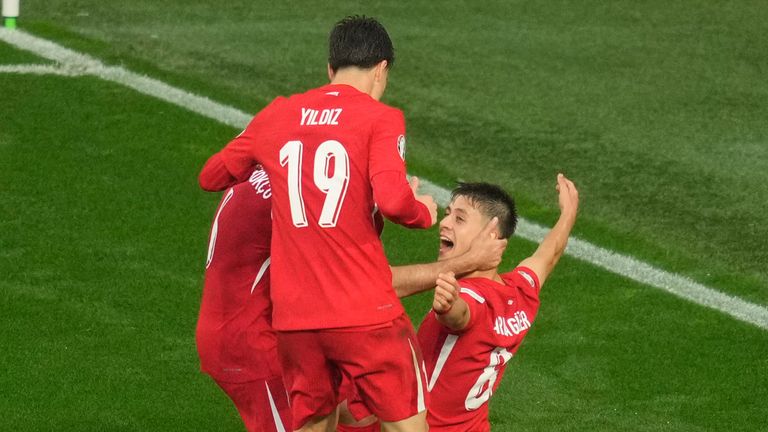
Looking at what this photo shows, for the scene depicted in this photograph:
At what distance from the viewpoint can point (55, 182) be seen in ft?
34.3

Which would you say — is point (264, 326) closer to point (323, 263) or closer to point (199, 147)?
point (323, 263)

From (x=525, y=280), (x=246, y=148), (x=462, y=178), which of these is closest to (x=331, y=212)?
(x=246, y=148)

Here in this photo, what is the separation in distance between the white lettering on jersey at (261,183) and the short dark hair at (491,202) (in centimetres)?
71

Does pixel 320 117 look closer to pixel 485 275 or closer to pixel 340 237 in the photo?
pixel 340 237

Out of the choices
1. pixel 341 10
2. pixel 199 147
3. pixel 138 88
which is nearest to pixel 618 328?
pixel 199 147

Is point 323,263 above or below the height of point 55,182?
above

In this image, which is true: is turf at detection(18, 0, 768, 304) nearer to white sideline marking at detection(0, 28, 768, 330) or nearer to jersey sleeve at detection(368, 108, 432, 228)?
white sideline marking at detection(0, 28, 768, 330)

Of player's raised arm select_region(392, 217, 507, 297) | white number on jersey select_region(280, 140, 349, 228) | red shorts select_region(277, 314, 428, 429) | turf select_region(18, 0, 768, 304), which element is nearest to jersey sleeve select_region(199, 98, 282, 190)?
white number on jersey select_region(280, 140, 349, 228)

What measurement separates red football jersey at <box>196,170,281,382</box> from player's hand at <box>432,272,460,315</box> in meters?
0.78

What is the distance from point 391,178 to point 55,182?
5.42 m

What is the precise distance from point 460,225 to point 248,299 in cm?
83

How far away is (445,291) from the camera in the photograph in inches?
219

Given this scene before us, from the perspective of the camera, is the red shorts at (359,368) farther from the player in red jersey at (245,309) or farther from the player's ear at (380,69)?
the player's ear at (380,69)

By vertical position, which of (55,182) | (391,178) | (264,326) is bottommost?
(55,182)
